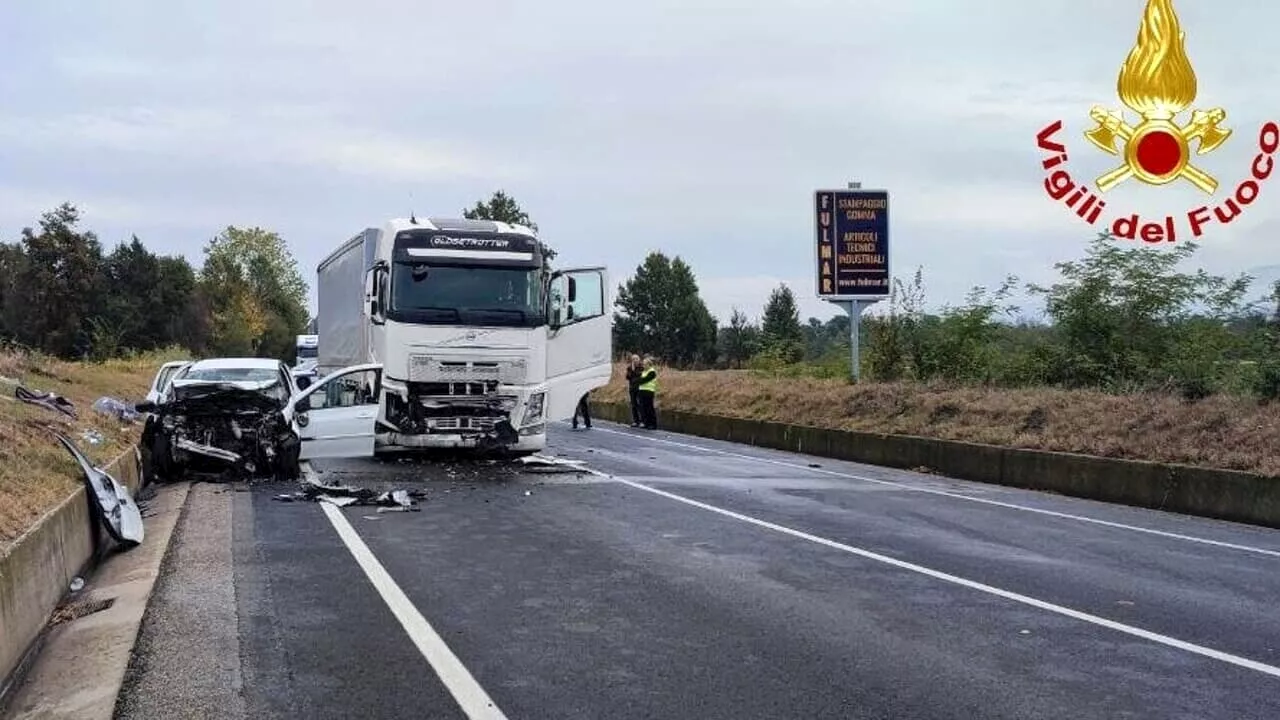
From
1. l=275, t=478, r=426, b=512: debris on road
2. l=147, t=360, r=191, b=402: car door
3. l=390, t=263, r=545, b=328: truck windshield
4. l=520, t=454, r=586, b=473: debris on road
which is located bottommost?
l=275, t=478, r=426, b=512: debris on road

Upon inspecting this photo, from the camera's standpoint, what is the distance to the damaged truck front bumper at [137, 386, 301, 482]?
14914 millimetres

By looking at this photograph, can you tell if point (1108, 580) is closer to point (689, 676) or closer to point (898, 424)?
point (689, 676)

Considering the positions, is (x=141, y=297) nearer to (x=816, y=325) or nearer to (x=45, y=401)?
(x=816, y=325)

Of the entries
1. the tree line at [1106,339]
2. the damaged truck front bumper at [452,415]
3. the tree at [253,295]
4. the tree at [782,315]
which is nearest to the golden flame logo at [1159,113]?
the tree line at [1106,339]

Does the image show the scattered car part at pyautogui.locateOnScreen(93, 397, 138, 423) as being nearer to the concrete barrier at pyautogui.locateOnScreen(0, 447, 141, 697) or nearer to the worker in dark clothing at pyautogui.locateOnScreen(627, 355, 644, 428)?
the concrete barrier at pyautogui.locateOnScreen(0, 447, 141, 697)

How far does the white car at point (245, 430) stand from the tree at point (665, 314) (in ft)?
213

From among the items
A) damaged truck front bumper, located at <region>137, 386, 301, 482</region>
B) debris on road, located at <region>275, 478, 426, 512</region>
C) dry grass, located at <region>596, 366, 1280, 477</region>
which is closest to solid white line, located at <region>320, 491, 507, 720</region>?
debris on road, located at <region>275, 478, 426, 512</region>

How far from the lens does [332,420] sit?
1591 centimetres

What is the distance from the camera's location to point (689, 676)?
6.10 m

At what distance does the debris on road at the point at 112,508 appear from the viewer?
987cm

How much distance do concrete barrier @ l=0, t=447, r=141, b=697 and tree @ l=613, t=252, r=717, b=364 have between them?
7155 cm

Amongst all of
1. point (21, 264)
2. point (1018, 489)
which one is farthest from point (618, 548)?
point (21, 264)

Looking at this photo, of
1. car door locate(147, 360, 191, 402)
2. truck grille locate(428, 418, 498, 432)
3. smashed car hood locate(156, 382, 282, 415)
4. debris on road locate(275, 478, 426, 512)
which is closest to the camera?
debris on road locate(275, 478, 426, 512)

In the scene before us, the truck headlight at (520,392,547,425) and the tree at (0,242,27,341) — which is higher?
the tree at (0,242,27,341)
